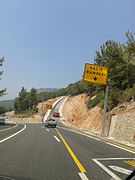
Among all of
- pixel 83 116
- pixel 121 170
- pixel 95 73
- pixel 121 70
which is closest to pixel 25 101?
pixel 83 116

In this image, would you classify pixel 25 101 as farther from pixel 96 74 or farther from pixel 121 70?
pixel 96 74

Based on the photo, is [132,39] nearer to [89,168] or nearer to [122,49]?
[122,49]

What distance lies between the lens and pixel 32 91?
444ft

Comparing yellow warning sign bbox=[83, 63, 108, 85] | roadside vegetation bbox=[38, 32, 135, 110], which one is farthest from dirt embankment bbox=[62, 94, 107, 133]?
yellow warning sign bbox=[83, 63, 108, 85]

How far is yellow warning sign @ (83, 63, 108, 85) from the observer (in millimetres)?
31047

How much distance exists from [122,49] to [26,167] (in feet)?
124

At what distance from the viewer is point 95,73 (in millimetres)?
31328

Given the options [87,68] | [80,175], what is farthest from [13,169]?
[87,68]

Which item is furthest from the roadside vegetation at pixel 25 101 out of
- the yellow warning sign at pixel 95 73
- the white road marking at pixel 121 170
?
the white road marking at pixel 121 170

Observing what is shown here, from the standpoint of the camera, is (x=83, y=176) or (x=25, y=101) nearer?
(x=83, y=176)

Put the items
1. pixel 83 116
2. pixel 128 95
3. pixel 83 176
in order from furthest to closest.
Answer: pixel 83 116 < pixel 128 95 < pixel 83 176

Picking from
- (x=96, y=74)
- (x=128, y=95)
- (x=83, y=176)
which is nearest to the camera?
(x=83, y=176)

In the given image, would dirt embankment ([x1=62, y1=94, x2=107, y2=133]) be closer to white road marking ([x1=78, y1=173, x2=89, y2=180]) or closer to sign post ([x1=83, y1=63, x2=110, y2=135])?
sign post ([x1=83, y1=63, x2=110, y2=135])

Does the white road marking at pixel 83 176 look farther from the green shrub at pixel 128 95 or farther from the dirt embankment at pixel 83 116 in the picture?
the dirt embankment at pixel 83 116
